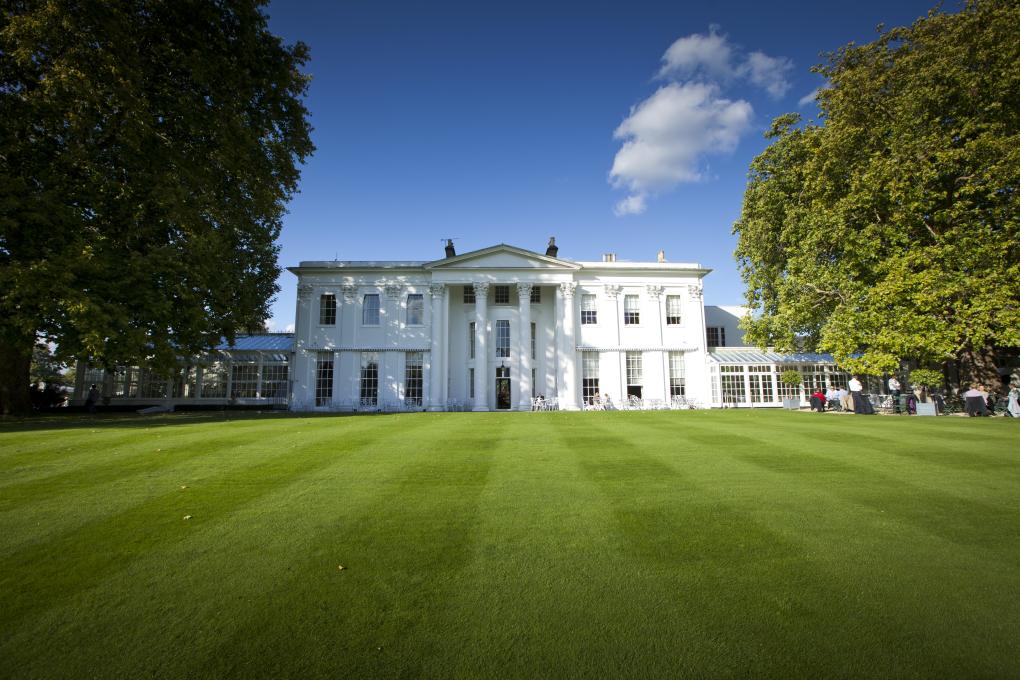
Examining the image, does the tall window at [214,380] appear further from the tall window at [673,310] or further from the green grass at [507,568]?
the tall window at [673,310]

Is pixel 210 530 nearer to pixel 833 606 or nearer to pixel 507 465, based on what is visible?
pixel 507 465

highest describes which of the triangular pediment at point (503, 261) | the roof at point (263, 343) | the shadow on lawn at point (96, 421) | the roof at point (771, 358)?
the triangular pediment at point (503, 261)

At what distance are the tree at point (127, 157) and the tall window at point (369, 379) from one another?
11.5 m

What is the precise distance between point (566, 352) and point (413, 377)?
964 centimetres

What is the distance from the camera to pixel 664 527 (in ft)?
15.8

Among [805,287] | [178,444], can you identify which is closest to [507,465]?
[178,444]

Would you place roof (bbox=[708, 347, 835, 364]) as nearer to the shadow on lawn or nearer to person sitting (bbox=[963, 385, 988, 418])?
Answer: person sitting (bbox=[963, 385, 988, 418])

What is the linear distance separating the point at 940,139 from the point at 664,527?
21139 mm

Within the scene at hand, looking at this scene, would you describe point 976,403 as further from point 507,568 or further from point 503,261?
point 507,568

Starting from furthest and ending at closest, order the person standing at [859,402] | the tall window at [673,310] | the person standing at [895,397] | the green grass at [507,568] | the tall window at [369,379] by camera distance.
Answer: the tall window at [673,310] < the tall window at [369,379] < the person standing at [895,397] < the person standing at [859,402] < the green grass at [507,568]

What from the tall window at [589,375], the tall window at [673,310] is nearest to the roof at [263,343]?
the tall window at [589,375]

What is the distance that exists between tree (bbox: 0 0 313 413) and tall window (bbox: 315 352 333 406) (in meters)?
11.0

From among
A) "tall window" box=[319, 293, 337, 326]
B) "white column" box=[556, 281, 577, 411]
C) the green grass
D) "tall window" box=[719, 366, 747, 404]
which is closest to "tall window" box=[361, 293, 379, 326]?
"tall window" box=[319, 293, 337, 326]

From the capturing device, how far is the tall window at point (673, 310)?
30.5 m
